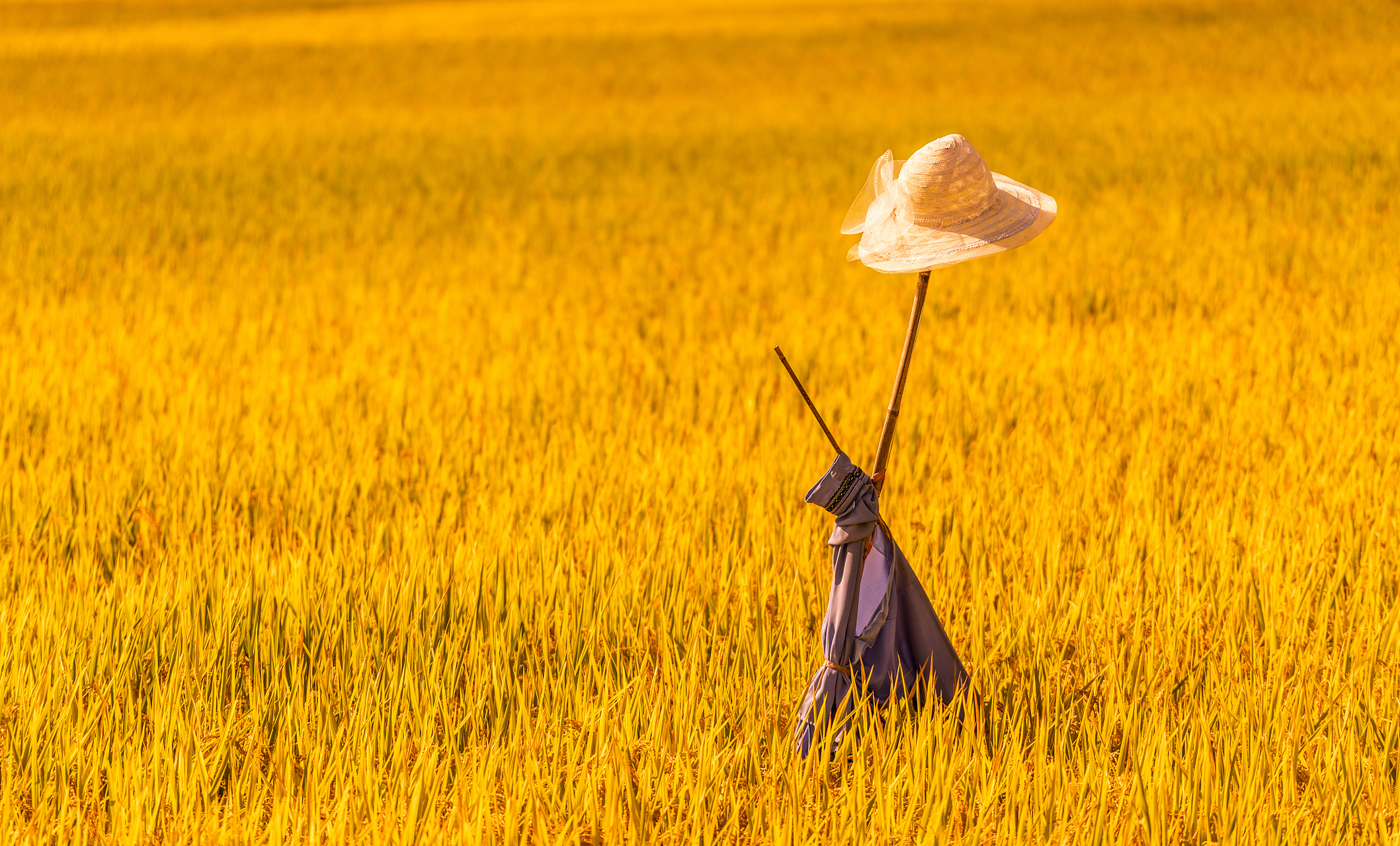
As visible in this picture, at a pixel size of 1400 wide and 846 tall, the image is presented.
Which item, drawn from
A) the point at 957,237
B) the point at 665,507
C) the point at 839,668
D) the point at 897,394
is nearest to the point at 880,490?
the point at 897,394

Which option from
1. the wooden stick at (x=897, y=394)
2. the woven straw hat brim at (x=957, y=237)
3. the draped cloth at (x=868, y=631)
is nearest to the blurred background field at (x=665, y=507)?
the draped cloth at (x=868, y=631)

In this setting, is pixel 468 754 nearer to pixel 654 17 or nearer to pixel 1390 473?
pixel 1390 473

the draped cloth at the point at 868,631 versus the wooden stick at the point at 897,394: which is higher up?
the wooden stick at the point at 897,394

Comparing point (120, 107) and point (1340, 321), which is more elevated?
point (120, 107)

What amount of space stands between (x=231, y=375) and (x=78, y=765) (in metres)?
2.65

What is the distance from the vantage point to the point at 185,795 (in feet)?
5.48

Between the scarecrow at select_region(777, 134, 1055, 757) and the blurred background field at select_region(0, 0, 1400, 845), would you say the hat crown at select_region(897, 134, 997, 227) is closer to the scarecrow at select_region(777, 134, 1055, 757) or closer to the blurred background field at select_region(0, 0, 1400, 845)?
the scarecrow at select_region(777, 134, 1055, 757)

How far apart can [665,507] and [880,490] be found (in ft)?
4.15

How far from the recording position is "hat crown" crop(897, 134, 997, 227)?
1579 mm

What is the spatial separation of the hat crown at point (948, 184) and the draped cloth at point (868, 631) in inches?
16.6

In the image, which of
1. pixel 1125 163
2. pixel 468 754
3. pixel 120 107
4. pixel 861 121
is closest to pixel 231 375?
pixel 468 754

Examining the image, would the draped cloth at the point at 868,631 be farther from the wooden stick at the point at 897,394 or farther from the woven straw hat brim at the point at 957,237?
the woven straw hat brim at the point at 957,237

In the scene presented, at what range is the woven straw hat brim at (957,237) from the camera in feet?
5.07

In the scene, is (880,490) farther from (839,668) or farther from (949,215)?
(949,215)
